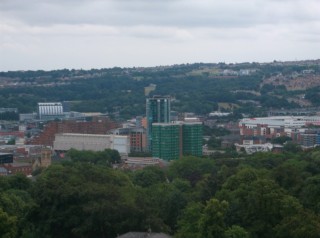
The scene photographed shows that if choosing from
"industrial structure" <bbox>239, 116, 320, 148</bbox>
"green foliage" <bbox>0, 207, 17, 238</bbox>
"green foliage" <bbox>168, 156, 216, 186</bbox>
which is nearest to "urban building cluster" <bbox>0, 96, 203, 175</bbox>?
"green foliage" <bbox>168, 156, 216, 186</bbox>

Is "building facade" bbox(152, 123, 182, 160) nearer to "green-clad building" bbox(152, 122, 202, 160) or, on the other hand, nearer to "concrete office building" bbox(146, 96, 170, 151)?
"green-clad building" bbox(152, 122, 202, 160)

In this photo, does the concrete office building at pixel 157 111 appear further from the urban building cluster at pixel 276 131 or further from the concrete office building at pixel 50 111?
the concrete office building at pixel 50 111

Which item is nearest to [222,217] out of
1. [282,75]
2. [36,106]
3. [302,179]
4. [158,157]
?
[302,179]

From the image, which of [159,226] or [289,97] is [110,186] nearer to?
[159,226]

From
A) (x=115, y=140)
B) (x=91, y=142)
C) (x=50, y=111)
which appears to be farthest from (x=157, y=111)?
(x=50, y=111)

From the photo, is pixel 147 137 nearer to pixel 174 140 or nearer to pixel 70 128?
pixel 174 140

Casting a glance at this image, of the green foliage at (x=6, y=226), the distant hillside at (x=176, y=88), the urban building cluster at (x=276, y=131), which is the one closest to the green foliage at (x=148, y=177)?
the green foliage at (x=6, y=226)
